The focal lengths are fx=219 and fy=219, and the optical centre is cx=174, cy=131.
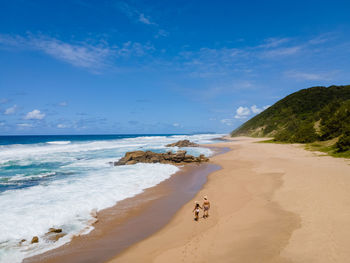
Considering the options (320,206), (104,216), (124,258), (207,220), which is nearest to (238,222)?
(207,220)

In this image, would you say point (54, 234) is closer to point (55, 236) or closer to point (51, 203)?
point (55, 236)

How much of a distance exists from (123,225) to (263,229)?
20.5 ft

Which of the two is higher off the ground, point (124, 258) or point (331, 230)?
point (331, 230)

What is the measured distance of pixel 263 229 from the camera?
29.2 ft

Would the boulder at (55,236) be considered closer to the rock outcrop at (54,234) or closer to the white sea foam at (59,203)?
the rock outcrop at (54,234)

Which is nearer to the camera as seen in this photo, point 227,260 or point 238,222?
point 227,260

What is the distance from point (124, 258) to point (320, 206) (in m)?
9.39

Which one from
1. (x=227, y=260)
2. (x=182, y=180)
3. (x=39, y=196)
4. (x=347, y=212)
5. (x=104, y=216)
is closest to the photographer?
(x=227, y=260)

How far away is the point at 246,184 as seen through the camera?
16594 mm

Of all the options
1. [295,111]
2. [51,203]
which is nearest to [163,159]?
[51,203]

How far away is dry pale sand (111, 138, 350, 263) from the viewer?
7117mm

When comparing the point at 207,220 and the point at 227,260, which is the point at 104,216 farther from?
the point at 227,260

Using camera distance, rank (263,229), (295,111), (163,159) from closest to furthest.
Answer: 1. (263,229)
2. (163,159)
3. (295,111)

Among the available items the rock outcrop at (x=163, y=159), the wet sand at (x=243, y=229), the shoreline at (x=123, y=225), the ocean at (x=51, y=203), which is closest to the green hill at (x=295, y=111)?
the rock outcrop at (x=163, y=159)
